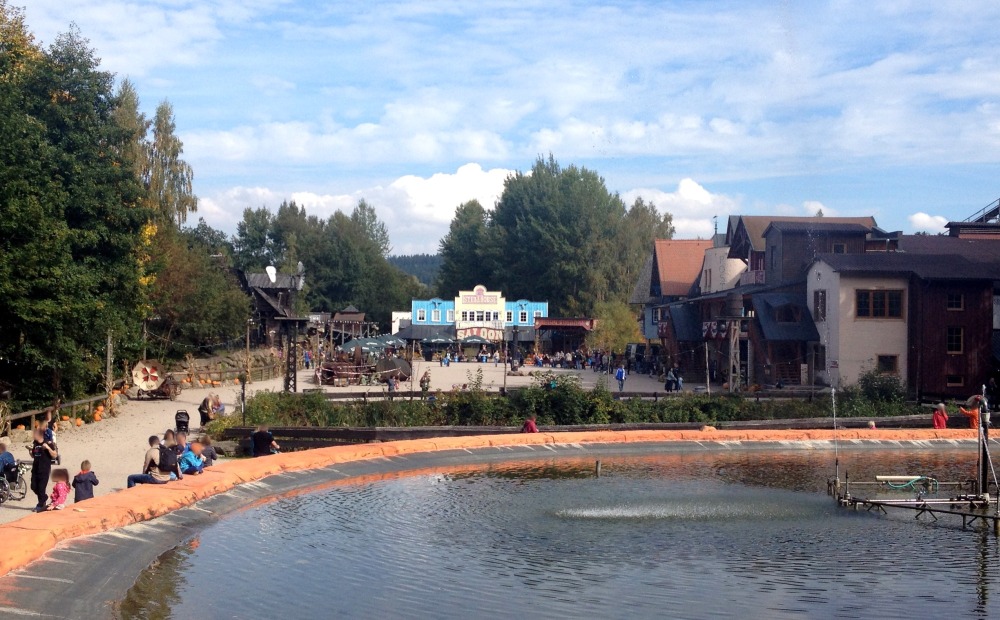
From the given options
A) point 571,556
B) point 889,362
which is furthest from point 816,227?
point 571,556

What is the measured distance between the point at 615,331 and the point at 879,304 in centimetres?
3857

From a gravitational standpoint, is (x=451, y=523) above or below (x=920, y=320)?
below

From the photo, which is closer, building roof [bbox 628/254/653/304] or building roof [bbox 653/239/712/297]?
building roof [bbox 653/239/712/297]

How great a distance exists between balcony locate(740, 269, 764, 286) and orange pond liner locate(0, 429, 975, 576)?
3591cm

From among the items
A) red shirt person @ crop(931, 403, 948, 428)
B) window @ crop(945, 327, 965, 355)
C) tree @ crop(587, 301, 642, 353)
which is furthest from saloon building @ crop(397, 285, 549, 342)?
red shirt person @ crop(931, 403, 948, 428)

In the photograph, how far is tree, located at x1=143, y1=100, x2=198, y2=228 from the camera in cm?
7675

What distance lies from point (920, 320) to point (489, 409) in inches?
1066

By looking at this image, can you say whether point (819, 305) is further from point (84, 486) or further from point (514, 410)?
point (84, 486)

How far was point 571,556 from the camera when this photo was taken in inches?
669

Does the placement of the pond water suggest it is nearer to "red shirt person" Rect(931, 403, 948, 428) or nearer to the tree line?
"red shirt person" Rect(931, 403, 948, 428)

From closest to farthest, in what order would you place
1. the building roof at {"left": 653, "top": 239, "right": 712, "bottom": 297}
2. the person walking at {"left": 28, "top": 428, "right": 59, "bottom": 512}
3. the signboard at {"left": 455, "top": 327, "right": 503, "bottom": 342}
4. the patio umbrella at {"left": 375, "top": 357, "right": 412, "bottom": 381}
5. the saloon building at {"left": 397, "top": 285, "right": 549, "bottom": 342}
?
the person walking at {"left": 28, "top": 428, "right": 59, "bottom": 512} → the patio umbrella at {"left": 375, "top": 357, "right": 412, "bottom": 381} → the building roof at {"left": 653, "top": 239, "right": 712, "bottom": 297} → the signboard at {"left": 455, "top": 327, "right": 503, "bottom": 342} → the saloon building at {"left": 397, "top": 285, "right": 549, "bottom": 342}

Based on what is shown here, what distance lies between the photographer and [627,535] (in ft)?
61.5

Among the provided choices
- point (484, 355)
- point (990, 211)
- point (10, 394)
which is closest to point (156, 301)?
point (10, 394)

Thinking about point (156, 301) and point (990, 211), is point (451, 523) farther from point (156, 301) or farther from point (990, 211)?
point (990, 211)
